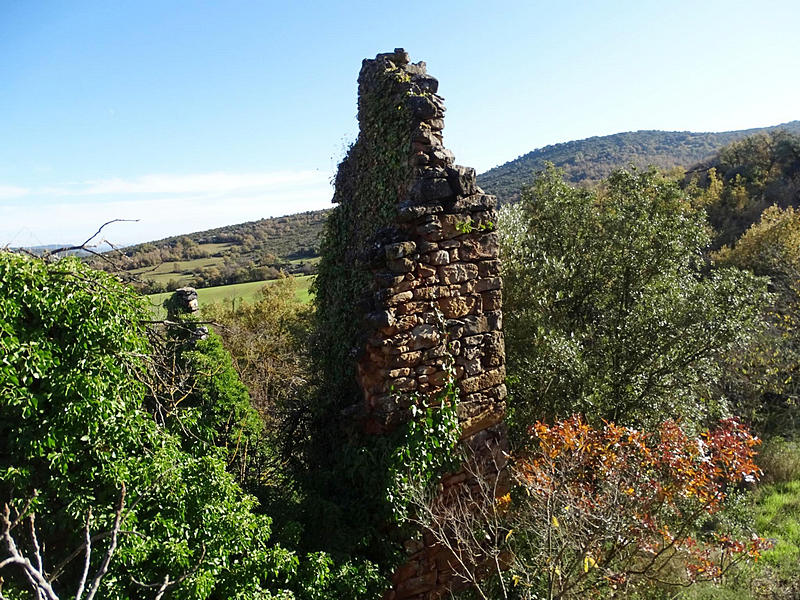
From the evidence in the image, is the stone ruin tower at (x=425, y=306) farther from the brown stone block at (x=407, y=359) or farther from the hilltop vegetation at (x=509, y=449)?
the hilltop vegetation at (x=509, y=449)

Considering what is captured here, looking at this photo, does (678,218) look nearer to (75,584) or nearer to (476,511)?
(476,511)

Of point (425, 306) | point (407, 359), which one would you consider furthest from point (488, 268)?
point (407, 359)

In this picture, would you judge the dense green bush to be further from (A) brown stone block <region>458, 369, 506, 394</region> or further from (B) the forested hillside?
(B) the forested hillside

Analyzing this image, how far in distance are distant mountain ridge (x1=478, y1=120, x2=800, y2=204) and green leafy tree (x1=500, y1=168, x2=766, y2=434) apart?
41.2 metres

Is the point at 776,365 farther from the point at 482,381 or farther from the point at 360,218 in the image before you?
the point at 360,218

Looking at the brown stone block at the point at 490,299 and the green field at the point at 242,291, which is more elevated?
the brown stone block at the point at 490,299

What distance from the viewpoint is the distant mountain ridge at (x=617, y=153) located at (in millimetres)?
58812

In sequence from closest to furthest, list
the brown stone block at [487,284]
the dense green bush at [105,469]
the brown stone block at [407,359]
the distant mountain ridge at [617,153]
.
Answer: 1. the dense green bush at [105,469]
2. the brown stone block at [407,359]
3. the brown stone block at [487,284]
4. the distant mountain ridge at [617,153]

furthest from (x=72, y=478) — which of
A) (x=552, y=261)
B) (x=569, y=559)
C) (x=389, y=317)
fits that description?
(x=552, y=261)

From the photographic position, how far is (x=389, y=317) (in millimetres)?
5430

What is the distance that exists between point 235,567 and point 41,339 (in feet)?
8.65

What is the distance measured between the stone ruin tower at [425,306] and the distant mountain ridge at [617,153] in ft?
153

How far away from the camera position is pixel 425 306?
5.71 meters

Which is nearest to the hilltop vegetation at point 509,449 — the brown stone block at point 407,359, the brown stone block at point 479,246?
the brown stone block at point 407,359
